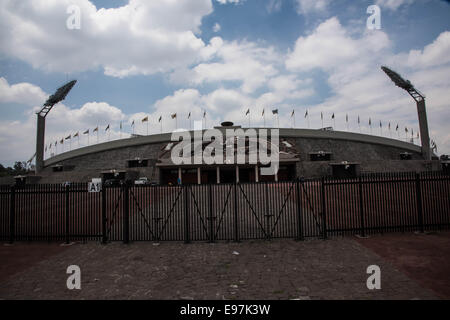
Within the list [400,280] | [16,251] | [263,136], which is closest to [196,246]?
[400,280]

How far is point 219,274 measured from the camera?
6043mm

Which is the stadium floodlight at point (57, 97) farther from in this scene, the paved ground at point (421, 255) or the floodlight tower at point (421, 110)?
the floodlight tower at point (421, 110)

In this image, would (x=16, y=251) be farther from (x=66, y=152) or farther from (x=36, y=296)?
(x=66, y=152)

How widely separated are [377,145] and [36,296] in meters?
81.4

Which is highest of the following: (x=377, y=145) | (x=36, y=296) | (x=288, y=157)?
(x=377, y=145)

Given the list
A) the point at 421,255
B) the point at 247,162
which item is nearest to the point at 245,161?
the point at 247,162

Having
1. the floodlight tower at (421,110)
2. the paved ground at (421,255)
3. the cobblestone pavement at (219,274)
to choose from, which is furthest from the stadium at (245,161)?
the paved ground at (421,255)

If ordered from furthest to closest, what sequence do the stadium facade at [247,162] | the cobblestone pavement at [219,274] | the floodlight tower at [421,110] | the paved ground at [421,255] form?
the floodlight tower at [421,110] < the stadium facade at [247,162] < the paved ground at [421,255] < the cobblestone pavement at [219,274]

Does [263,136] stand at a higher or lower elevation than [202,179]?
higher

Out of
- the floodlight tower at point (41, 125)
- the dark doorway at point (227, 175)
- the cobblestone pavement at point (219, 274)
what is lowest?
the cobblestone pavement at point (219, 274)

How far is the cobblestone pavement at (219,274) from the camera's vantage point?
199 inches

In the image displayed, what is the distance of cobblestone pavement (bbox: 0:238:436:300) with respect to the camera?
16.6 feet

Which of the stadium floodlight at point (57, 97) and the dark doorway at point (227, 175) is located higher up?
the stadium floodlight at point (57, 97)
